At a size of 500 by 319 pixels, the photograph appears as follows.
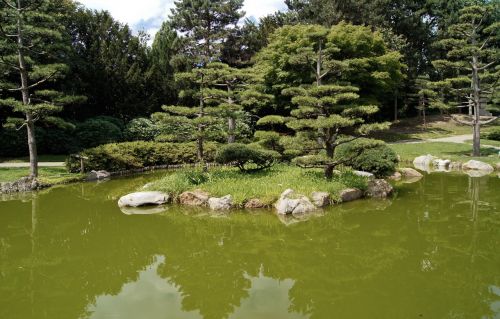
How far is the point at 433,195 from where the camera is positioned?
12242mm

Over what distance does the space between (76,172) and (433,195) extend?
44.9ft

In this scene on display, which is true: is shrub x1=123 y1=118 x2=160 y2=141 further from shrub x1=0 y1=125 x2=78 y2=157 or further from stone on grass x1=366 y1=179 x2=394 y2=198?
stone on grass x1=366 y1=179 x2=394 y2=198

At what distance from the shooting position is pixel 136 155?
18.6 meters

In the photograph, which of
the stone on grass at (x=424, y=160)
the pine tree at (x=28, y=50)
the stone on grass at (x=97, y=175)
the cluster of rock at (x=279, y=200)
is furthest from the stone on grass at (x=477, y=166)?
the pine tree at (x=28, y=50)

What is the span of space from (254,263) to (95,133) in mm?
17259

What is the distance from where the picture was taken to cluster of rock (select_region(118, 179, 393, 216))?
10328 mm

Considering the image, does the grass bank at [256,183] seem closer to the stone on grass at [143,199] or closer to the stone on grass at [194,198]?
the stone on grass at [194,198]

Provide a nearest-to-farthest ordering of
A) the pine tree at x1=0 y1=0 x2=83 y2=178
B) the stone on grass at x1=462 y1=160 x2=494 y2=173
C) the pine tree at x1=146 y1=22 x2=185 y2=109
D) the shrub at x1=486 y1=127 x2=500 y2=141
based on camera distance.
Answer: the pine tree at x1=0 y1=0 x2=83 y2=178, the stone on grass at x1=462 y1=160 x2=494 y2=173, the shrub at x1=486 y1=127 x2=500 y2=141, the pine tree at x1=146 y1=22 x2=185 y2=109

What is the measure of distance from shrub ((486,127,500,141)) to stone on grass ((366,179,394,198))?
58.0 ft

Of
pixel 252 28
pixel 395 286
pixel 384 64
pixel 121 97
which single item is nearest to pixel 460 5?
pixel 384 64

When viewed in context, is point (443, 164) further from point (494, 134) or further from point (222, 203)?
point (222, 203)

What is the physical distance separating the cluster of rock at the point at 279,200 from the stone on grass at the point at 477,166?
7.31m

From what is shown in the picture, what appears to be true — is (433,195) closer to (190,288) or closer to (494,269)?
(494,269)

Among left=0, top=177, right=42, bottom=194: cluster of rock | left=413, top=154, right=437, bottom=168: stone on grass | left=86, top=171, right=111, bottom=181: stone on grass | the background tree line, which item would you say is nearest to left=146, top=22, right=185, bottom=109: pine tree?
the background tree line
